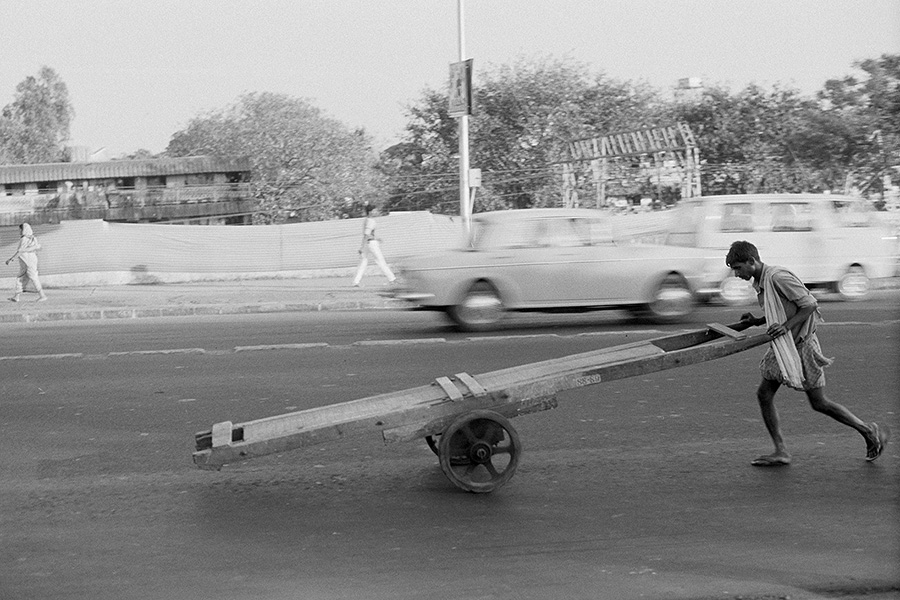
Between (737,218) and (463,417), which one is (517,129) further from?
(463,417)

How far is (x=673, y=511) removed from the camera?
18.7ft

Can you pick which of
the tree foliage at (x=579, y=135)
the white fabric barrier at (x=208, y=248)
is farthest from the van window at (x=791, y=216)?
the tree foliage at (x=579, y=135)

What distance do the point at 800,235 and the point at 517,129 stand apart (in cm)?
2519

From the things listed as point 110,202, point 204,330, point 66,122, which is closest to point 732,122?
point 110,202

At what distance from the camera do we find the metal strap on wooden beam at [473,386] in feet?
19.4

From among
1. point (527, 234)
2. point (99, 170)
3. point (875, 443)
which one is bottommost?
point (875, 443)

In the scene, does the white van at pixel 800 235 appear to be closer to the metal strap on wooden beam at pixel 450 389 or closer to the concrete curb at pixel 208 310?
the concrete curb at pixel 208 310

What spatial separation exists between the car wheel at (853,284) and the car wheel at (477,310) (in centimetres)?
667

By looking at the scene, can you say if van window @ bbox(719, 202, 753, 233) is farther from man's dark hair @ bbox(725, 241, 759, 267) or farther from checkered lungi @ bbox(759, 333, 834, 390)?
man's dark hair @ bbox(725, 241, 759, 267)

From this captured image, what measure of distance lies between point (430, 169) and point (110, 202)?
1677 centimetres

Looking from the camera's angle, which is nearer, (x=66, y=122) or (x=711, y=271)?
(x=711, y=271)

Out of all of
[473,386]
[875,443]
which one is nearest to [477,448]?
[473,386]

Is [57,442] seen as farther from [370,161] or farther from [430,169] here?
[370,161]

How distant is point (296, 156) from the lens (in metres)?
51.3
